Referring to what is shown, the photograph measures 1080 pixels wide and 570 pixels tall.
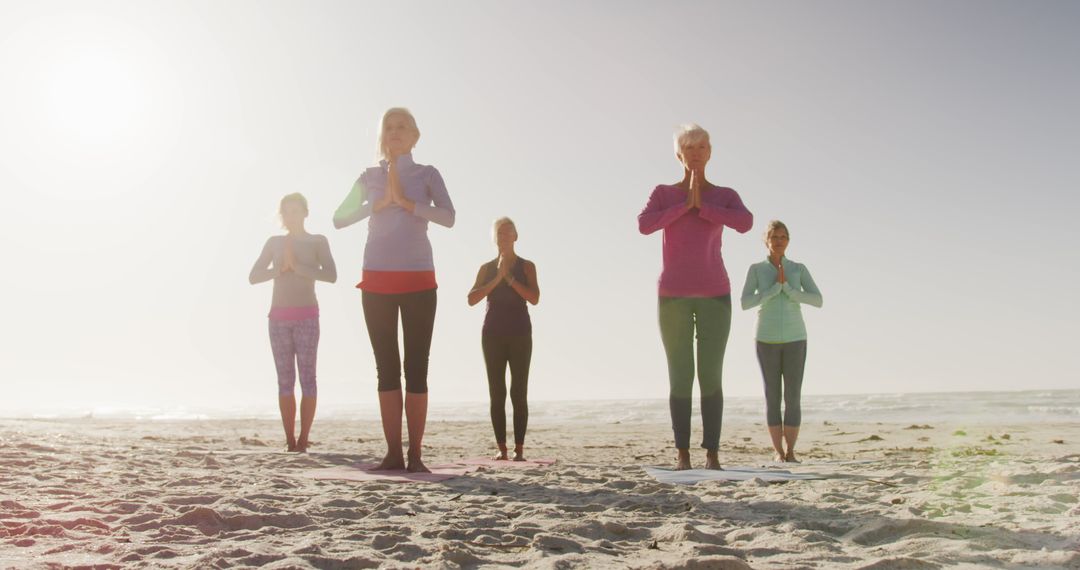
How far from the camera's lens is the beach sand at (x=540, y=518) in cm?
254

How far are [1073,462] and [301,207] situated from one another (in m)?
6.31

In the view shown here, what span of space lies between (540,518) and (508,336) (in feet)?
10.7

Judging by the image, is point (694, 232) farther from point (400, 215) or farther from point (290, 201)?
point (290, 201)

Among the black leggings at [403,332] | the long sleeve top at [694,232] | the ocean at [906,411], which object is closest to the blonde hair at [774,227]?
the long sleeve top at [694,232]

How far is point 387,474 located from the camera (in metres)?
4.80

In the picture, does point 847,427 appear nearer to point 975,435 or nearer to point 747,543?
point 975,435

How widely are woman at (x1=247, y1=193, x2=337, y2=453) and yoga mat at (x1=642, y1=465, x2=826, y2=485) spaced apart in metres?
3.51

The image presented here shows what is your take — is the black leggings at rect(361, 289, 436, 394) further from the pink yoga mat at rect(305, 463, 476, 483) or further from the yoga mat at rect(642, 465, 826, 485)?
the yoga mat at rect(642, 465, 826, 485)

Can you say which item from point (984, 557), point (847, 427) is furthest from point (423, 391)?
point (847, 427)

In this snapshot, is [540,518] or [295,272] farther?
[295,272]

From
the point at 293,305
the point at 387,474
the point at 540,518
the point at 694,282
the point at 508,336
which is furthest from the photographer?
the point at 293,305

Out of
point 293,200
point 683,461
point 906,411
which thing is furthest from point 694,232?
point 906,411

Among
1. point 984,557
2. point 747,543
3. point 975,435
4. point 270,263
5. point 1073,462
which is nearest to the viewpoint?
point 984,557

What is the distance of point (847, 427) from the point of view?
12094 mm
